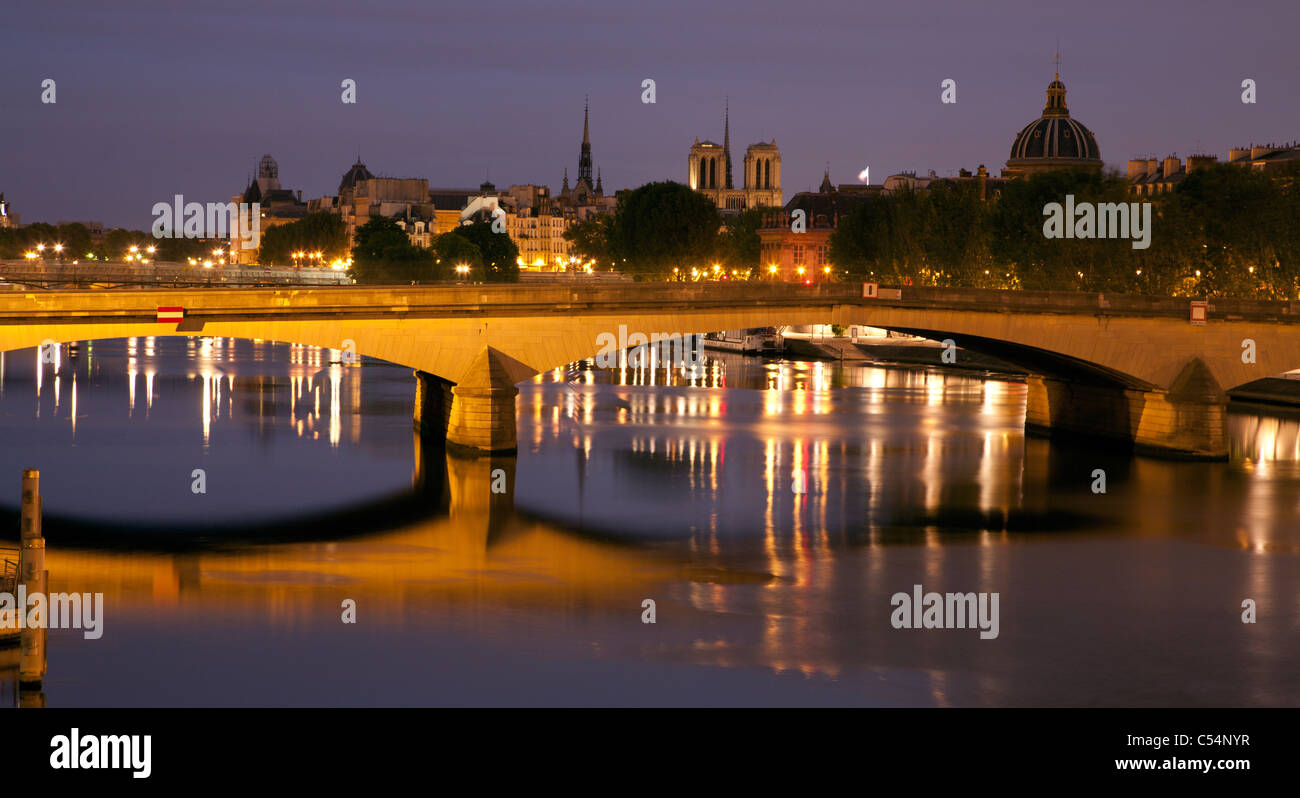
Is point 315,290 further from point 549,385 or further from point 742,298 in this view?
point 549,385

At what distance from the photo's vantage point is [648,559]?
36.1 m

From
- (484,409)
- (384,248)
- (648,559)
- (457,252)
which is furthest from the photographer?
(384,248)

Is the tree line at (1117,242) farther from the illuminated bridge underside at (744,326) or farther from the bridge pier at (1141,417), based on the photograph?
the illuminated bridge underside at (744,326)

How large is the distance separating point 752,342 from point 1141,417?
6683cm

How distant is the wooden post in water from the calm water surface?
Result: 460 millimetres

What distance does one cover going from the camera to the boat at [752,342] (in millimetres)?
117500

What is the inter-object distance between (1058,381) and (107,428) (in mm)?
37024

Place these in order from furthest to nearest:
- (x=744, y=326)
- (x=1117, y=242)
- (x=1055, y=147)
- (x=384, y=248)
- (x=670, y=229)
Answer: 1. (x=1055, y=147)
2. (x=384, y=248)
3. (x=670, y=229)
4. (x=1117, y=242)
5. (x=744, y=326)

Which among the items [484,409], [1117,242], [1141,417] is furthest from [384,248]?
[1141,417]

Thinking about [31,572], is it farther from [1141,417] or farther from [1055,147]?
[1055,147]

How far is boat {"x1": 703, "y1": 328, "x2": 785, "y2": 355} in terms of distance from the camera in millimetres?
117500

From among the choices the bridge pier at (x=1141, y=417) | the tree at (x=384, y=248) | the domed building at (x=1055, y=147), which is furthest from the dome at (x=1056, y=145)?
the bridge pier at (x=1141, y=417)

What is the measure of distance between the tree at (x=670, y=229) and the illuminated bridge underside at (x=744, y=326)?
2838 inches

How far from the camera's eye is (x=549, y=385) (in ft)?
279
